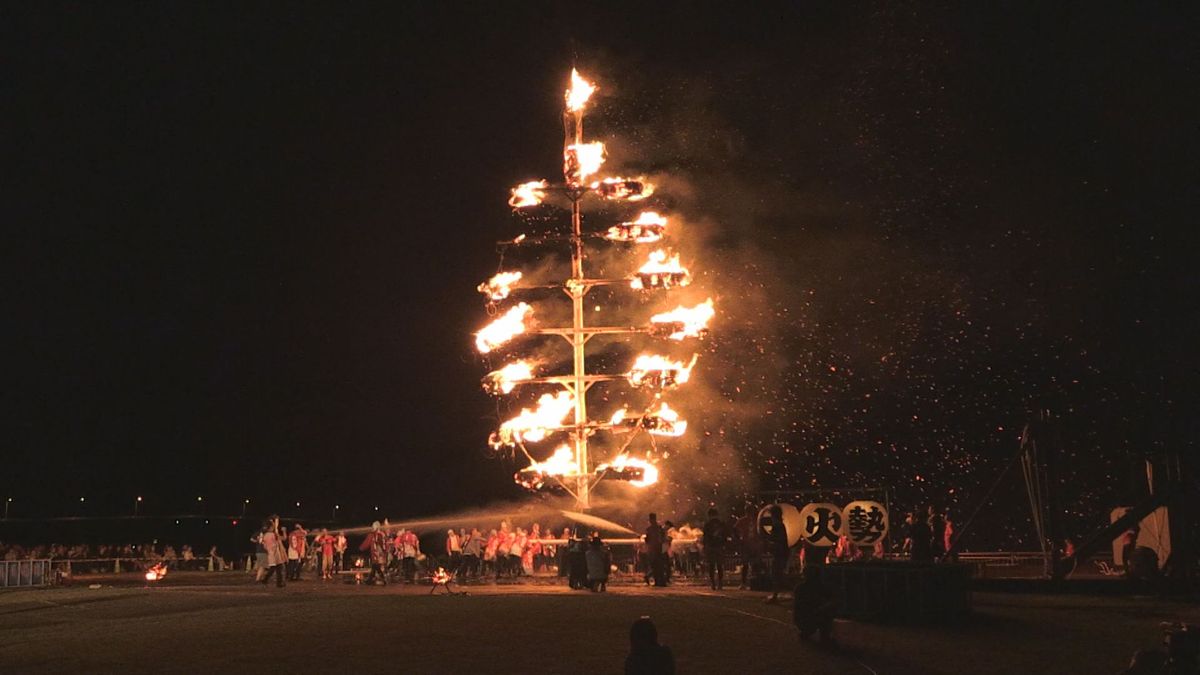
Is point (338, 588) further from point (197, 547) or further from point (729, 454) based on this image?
point (197, 547)

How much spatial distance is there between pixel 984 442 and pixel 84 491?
215 ft

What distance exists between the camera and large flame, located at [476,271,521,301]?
36.7 meters

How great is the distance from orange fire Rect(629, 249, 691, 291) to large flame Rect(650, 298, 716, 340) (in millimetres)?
959

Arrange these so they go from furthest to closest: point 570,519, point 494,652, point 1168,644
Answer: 1. point 570,519
2. point 494,652
3. point 1168,644

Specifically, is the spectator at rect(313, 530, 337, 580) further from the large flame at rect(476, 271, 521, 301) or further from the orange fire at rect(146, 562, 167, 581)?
the large flame at rect(476, 271, 521, 301)

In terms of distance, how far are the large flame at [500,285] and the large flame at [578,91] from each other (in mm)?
6809

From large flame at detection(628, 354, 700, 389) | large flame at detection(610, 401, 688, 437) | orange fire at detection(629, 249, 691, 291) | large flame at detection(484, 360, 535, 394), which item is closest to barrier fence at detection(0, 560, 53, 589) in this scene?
large flame at detection(484, 360, 535, 394)

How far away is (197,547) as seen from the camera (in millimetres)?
85250

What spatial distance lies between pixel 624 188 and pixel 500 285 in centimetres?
548

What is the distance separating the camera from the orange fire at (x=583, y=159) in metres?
37.4

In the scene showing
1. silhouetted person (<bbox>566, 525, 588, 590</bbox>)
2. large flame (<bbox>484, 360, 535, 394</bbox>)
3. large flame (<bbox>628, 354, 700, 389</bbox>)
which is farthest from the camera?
large flame (<bbox>484, 360, 535, 394</bbox>)

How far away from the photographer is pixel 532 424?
36.2 metres

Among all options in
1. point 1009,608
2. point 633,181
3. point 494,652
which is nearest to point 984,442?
point 633,181

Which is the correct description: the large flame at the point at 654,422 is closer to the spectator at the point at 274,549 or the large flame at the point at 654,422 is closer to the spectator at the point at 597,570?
the spectator at the point at 597,570
